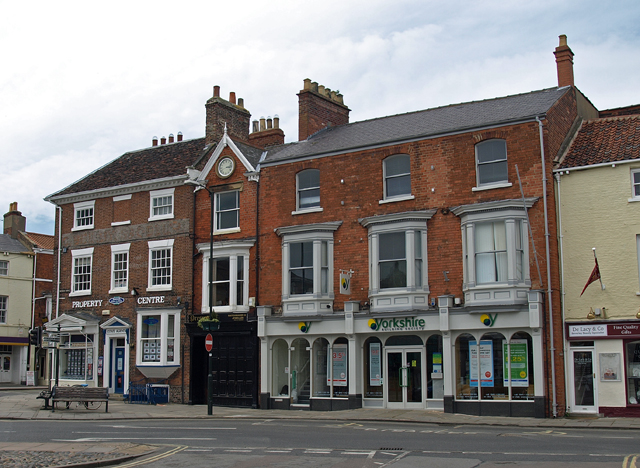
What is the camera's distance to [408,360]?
2658 centimetres

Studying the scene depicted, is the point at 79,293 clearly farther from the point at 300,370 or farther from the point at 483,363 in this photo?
the point at 483,363

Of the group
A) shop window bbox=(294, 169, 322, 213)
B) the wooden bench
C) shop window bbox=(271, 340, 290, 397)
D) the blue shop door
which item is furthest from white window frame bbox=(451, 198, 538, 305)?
the blue shop door

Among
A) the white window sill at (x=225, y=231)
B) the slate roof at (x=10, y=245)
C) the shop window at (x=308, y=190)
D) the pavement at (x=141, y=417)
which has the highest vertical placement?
the slate roof at (x=10, y=245)

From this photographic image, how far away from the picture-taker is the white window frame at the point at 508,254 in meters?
24.1

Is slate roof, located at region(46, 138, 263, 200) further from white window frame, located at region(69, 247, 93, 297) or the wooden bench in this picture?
the wooden bench

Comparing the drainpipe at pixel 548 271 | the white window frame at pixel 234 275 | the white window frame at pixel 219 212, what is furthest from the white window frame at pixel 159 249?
the drainpipe at pixel 548 271

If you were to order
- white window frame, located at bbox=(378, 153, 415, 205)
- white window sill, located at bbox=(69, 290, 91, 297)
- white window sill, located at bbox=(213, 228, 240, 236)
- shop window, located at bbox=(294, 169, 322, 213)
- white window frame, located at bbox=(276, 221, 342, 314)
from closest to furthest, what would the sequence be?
white window frame, located at bbox=(378, 153, 415, 205)
white window frame, located at bbox=(276, 221, 342, 314)
shop window, located at bbox=(294, 169, 322, 213)
white window sill, located at bbox=(213, 228, 240, 236)
white window sill, located at bbox=(69, 290, 91, 297)

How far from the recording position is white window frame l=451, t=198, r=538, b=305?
24062 millimetres

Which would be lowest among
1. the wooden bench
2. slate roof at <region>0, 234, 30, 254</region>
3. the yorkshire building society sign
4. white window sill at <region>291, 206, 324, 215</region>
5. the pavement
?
the pavement

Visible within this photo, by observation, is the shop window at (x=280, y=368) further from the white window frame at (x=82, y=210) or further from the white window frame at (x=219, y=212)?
the white window frame at (x=82, y=210)

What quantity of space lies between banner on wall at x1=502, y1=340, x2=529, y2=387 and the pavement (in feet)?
4.15

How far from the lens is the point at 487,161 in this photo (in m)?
25.7

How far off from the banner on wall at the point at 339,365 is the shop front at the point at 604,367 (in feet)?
27.0

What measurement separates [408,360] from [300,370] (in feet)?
15.7
